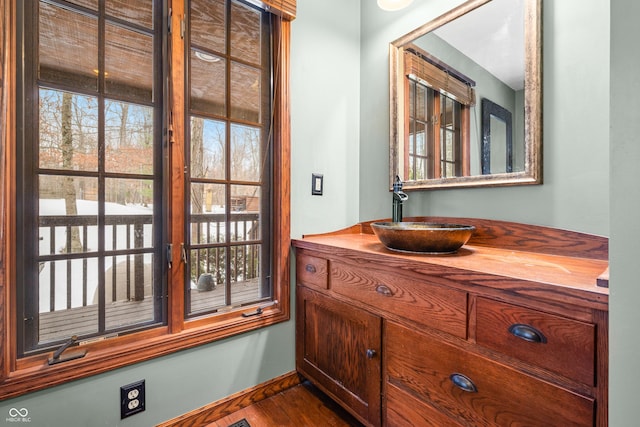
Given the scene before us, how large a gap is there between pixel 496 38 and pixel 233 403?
2109mm

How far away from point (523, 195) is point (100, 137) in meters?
1.76

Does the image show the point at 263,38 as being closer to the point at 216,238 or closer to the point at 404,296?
the point at 216,238

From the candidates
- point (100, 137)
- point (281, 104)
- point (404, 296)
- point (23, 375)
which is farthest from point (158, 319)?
point (281, 104)

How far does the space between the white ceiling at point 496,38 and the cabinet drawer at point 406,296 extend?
0.95 metres

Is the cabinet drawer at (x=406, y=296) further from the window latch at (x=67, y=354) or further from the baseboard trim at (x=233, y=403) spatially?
the window latch at (x=67, y=354)

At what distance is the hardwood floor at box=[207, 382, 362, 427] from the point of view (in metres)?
1.37

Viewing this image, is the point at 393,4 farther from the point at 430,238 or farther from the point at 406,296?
the point at 406,296

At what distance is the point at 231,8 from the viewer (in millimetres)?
1467

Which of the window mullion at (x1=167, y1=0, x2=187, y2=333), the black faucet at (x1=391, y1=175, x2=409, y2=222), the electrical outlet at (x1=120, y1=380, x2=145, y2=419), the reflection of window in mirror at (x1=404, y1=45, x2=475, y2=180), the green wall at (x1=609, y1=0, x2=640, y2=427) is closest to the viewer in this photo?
the green wall at (x1=609, y1=0, x2=640, y2=427)

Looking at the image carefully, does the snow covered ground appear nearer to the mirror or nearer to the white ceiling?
the mirror

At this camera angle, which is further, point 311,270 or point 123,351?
point 311,270

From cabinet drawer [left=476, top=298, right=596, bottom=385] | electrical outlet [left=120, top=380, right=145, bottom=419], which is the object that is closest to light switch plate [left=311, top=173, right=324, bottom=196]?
cabinet drawer [left=476, top=298, right=596, bottom=385]

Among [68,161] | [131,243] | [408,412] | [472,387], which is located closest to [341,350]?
[408,412]

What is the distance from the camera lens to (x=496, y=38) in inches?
50.7
